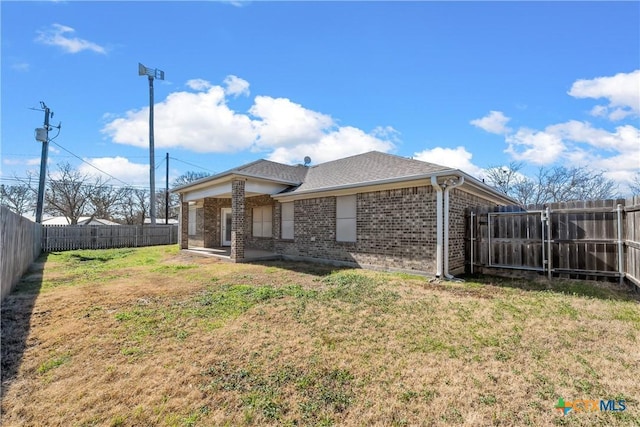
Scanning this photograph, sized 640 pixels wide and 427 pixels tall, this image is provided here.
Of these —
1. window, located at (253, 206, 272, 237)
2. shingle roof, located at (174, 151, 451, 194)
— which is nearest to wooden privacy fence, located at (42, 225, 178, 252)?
shingle roof, located at (174, 151, 451, 194)

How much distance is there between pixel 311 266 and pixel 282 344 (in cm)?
650

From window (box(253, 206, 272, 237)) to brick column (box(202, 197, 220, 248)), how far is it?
3033mm

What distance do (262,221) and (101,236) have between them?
1229 cm

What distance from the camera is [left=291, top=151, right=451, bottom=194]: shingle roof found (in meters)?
9.00

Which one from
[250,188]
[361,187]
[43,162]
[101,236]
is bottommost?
[101,236]

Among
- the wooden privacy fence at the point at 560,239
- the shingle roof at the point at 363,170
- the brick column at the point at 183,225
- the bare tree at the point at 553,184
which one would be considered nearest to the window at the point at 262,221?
the shingle roof at the point at 363,170

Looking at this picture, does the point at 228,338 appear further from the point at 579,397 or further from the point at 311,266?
the point at 311,266

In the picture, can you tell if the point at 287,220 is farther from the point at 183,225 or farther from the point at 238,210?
the point at 183,225

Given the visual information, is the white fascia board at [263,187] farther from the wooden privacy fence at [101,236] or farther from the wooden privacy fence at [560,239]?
the wooden privacy fence at [101,236]

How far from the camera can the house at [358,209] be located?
26.9ft

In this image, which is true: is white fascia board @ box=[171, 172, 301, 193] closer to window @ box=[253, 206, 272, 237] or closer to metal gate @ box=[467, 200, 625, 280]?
window @ box=[253, 206, 272, 237]

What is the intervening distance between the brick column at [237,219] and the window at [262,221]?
3.09 metres

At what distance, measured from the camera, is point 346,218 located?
1036 cm

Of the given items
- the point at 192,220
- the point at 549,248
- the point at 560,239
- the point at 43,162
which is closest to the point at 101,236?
the point at 43,162
